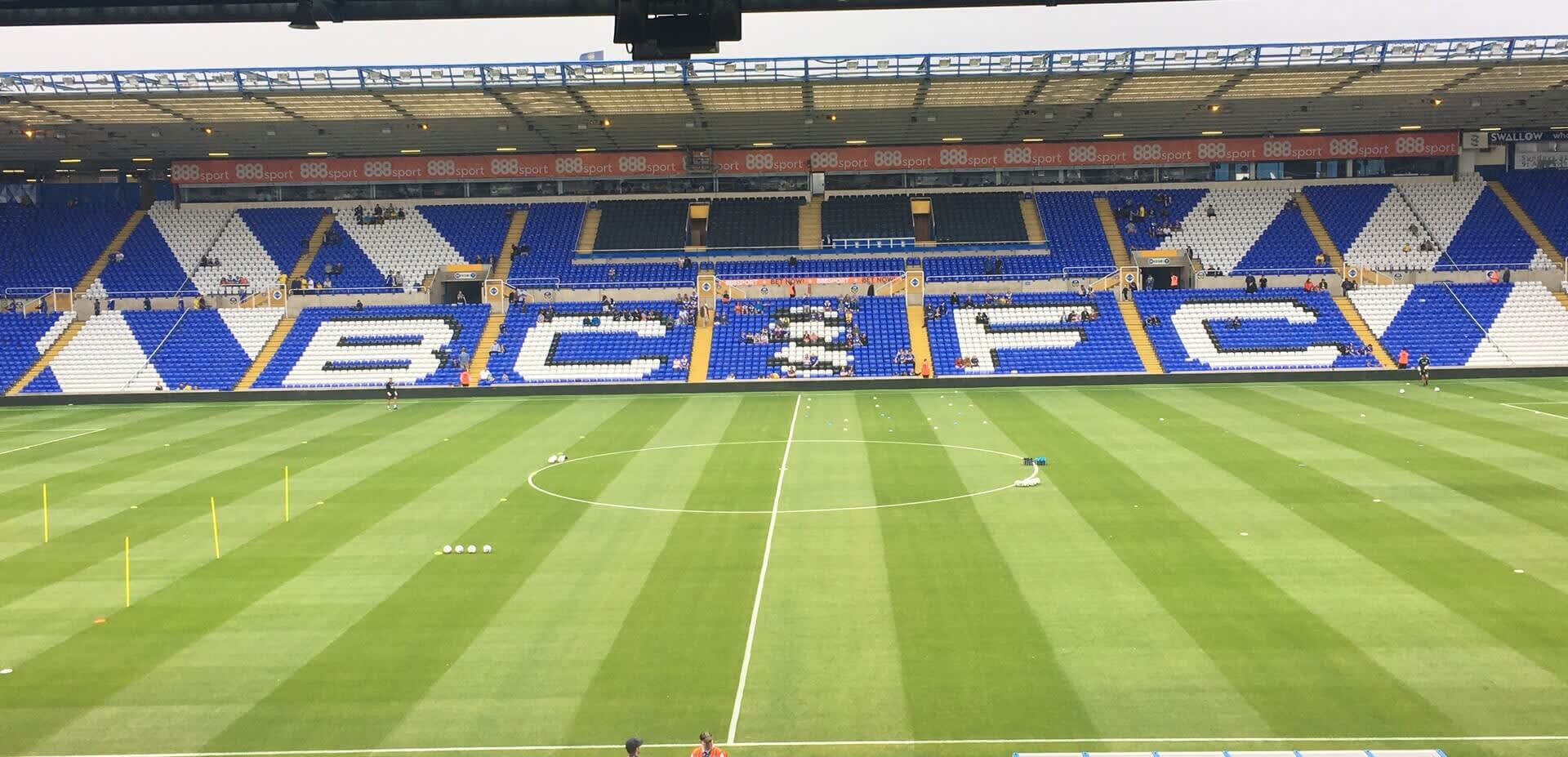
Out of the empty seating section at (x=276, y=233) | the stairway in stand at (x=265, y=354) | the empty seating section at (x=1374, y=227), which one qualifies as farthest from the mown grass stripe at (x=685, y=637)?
the empty seating section at (x=1374, y=227)

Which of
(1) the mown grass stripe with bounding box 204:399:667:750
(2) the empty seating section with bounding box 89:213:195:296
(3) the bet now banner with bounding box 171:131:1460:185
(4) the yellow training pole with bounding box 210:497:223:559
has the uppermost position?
(3) the bet now banner with bounding box 171:131:1460:185

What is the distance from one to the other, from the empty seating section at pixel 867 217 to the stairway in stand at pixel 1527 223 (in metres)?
30.8

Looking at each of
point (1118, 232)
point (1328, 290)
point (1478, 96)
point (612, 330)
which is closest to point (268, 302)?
point (612, 330)

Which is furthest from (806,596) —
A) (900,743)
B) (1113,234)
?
(1113,234)

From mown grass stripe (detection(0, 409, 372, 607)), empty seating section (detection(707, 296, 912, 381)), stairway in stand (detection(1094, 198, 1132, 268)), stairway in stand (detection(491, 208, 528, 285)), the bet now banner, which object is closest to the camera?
mown grass stripe (detection(0, 409, 372, 607))

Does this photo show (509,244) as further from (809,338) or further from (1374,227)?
(1374,227)

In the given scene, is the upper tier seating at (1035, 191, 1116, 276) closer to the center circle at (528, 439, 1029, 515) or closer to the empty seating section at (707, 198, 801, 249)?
the empty seating section at (707, 198, 801, 249)

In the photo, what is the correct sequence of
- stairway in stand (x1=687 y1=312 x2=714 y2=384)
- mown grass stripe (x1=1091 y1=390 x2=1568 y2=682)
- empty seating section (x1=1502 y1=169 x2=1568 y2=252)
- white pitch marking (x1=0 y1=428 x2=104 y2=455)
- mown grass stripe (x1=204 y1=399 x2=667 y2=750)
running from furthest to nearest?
1. empty seating section (x1=1502 y1=169 x2=1568 y2=252)
2. stairway in stand (x1=687 y1=312 x2=714 y2=384)
3. white pitch marking (x1=0 y1=428 x2=104 y2=455)
4. mown grass stripe (x1=1091 y1=390 x2=1568 y2=682)
5. mown grass stripe (x1=204 y1=399 x2=667 y2=750)

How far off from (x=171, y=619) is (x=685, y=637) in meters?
7.86

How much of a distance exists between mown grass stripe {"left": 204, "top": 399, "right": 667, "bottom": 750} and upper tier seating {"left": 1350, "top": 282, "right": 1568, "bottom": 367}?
134ft

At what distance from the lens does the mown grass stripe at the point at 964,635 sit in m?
12.9

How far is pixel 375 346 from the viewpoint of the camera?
5300 centimetres

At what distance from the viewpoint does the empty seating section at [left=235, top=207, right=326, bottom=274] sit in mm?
61537

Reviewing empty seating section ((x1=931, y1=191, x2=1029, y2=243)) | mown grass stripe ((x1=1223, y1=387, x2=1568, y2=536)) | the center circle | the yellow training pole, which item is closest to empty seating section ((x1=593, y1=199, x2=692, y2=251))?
empty seating section ((x1=931, y1=191, x2=1029, y2=243))
